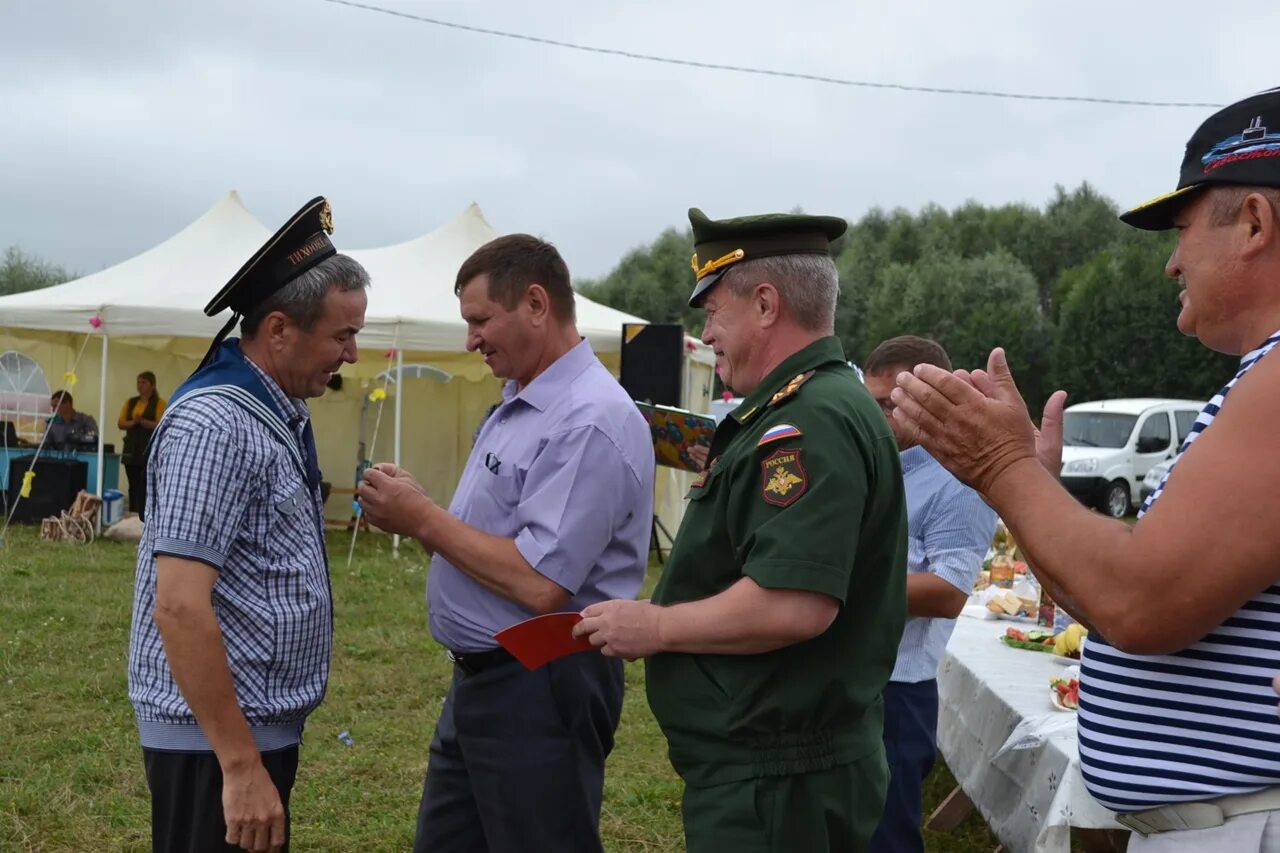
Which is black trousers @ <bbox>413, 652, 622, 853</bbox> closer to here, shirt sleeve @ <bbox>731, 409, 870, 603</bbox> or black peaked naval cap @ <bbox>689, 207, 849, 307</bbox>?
shirt sleeve @ <bbox>731, 409, 870, 603</bbox>

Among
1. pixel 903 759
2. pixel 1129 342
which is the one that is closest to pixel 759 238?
pixel 903 759

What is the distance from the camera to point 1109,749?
1603 mm

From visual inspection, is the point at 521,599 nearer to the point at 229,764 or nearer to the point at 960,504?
the point at 229,764

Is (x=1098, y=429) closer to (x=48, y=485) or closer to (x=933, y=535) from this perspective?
(x=48, y=485)

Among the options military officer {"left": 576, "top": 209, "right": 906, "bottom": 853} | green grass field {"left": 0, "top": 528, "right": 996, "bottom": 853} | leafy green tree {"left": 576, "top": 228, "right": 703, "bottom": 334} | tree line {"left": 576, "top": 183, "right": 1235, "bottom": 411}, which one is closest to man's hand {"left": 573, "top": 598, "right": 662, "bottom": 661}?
military officer {"left": 576, "top": 209, "right": 906, "bottom": 853}

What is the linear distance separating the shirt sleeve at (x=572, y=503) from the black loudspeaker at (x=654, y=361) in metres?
8.03

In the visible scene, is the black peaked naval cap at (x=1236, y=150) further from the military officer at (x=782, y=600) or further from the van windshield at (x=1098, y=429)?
the van windshield at (x=1098, y=429)

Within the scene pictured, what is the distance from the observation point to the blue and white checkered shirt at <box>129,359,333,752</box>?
2.04 metres

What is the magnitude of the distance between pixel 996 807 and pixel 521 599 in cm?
212

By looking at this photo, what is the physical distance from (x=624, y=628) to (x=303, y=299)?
3.22ft

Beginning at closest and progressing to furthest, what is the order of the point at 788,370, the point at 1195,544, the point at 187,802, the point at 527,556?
1. the point at 1195,544
2. the point at 788,370
3. the point at 187,802
4. the point at 527,556

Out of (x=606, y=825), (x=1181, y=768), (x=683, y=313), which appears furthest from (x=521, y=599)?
(x=683, y=313)

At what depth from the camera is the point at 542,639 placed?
218cm

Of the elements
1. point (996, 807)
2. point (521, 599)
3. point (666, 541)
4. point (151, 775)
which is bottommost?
point (666, 541)
